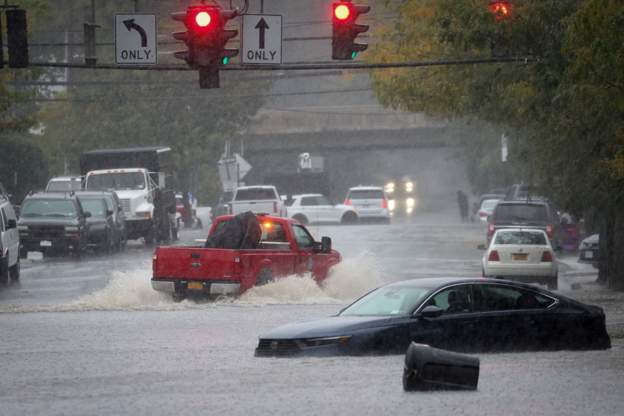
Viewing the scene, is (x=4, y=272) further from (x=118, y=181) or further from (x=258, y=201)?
(x=258, y=201)

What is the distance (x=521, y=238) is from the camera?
3272cm

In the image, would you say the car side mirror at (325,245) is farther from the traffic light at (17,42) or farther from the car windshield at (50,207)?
the car windshield at (50,207)

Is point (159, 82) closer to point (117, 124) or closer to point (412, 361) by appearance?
point (117, 124)

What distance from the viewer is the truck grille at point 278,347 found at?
16359 mm

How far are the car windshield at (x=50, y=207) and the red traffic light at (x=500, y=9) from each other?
726 inches

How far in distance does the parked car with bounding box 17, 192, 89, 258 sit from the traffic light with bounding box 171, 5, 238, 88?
17.7 metres

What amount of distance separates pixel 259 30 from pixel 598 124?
276 inches

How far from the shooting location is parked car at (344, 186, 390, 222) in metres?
69.4

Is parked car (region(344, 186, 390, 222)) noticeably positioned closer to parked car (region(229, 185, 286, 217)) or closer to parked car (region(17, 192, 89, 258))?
parked car (region(229, 185, 286, 217))

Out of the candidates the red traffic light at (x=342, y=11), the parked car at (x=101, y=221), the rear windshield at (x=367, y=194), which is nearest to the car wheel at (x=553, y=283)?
the red traffic light at (x=342, y=11)

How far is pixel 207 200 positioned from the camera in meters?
92.3

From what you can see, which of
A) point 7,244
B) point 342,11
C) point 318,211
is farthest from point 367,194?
point 342,11

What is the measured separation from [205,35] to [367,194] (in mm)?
46263

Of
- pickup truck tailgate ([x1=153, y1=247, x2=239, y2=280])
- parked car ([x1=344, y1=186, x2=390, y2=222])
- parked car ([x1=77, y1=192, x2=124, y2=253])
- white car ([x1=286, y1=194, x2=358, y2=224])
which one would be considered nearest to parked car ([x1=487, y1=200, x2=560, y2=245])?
parked car ([x1=77, y1=192, x2=124, y2=253])
